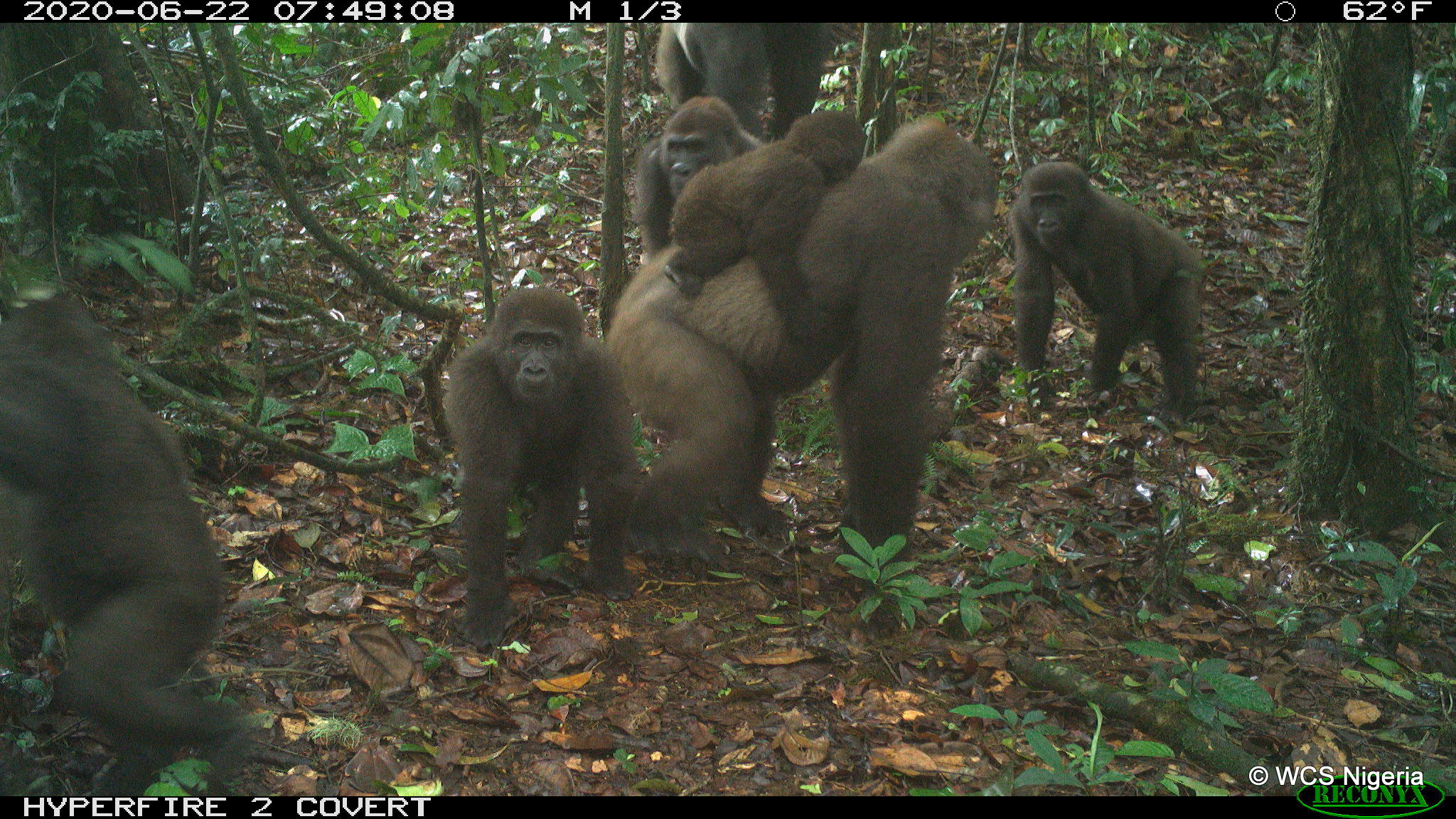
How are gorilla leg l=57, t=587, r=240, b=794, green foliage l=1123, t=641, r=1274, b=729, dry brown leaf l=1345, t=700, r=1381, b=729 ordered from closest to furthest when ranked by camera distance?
gorilla leg l=57, t=587, r=240, b=794 → green foliage l=1123, t=641, r=1274, b=729 → dry brown leaf l=1345, t=700, r=1381, b=729

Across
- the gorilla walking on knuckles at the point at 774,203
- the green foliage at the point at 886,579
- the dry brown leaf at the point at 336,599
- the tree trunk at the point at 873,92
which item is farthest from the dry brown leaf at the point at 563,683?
the tree trunk at the point at 873,92

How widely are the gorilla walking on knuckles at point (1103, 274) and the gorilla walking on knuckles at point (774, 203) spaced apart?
3.35 metres

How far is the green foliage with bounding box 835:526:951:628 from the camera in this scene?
452cm

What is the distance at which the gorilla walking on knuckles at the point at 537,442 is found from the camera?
429cm

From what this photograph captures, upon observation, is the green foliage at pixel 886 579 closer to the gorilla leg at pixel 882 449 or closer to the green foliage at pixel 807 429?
the gorilla leg at pixel 882 449

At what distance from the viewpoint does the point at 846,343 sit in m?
5.07

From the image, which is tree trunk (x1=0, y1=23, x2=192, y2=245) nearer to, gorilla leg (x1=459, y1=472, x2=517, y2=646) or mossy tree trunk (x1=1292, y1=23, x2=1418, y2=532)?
gorilla leg (x1=459, y1=472, x2=517, y2=646)

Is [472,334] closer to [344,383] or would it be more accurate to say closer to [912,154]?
[344,383]

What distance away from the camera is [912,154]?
4.96m

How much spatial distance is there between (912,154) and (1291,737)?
2.94 metres
